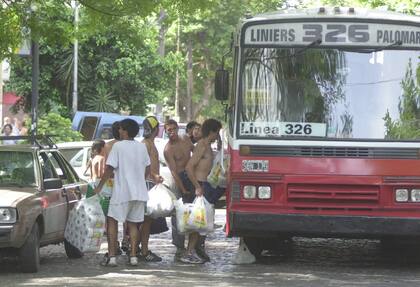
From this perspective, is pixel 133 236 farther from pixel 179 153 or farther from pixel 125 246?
pixel 179 153

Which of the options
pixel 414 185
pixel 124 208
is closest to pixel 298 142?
pixel 414 185

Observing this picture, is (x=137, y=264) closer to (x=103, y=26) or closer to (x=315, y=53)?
(x=315, y=53)

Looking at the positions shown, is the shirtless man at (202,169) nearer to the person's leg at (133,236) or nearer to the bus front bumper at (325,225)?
the person's leg at (133,236)

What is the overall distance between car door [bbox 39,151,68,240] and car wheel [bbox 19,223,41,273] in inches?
15.0

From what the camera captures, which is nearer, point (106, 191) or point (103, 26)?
point (106, 191)

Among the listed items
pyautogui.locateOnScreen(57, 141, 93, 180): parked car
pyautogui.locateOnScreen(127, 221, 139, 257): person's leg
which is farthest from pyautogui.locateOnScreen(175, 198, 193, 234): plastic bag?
pyautogui.locateOnScreen(57, 141, 93, 180): parked car

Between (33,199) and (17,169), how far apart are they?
2.74 feet

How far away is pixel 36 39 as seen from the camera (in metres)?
13.9

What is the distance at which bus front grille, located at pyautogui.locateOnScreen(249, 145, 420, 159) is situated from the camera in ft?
32.5

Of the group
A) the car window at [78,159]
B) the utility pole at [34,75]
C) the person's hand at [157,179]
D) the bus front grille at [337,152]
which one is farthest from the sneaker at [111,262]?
the car window at [78,159]

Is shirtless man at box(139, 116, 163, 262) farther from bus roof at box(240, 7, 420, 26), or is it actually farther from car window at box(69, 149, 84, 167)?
car window at box(69, 149, 84, 167)

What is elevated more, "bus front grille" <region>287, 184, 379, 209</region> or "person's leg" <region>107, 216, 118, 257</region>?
"bus front grille" <region>287, 184, 379, 209</region>

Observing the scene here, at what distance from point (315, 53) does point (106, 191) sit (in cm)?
299

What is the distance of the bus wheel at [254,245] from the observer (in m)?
11.0
